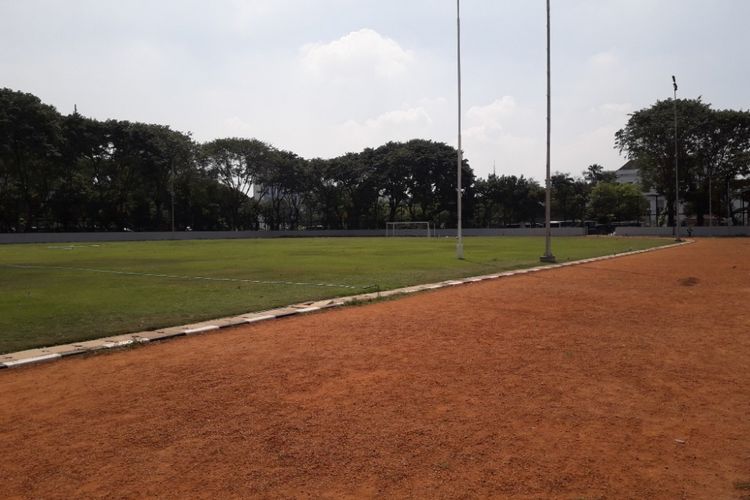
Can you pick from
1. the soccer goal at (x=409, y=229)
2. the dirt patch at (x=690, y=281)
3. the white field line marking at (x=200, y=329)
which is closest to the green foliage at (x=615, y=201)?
the soccer goal at (x=409, y=229)

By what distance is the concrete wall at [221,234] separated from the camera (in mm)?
61625

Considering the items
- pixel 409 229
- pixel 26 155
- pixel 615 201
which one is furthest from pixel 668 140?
pixel 26 155

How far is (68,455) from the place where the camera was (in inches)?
159

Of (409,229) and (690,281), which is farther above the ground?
(409,229)

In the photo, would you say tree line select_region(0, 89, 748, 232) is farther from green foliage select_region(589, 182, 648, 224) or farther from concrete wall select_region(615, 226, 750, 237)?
concrete wall select_region(615, 226, 750, 237)

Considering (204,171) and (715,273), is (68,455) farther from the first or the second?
(204,171)

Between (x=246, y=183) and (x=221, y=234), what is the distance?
8725mm

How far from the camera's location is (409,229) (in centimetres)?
8356

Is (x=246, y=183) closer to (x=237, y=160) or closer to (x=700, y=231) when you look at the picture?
(x=237, y=160)

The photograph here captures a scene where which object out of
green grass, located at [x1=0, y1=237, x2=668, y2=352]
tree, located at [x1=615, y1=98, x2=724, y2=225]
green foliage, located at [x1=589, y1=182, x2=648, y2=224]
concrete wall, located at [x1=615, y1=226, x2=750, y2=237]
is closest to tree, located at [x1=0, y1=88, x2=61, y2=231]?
green grass, located at [x1=0, y1=237, x2=668, y2=352]

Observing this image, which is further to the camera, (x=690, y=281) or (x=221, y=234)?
(x=221, y=234)

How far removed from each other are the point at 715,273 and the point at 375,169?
2761 inches

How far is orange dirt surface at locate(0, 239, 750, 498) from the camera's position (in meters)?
3.60

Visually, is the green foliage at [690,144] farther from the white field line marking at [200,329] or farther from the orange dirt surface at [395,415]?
the white field line marking at [200,329]
